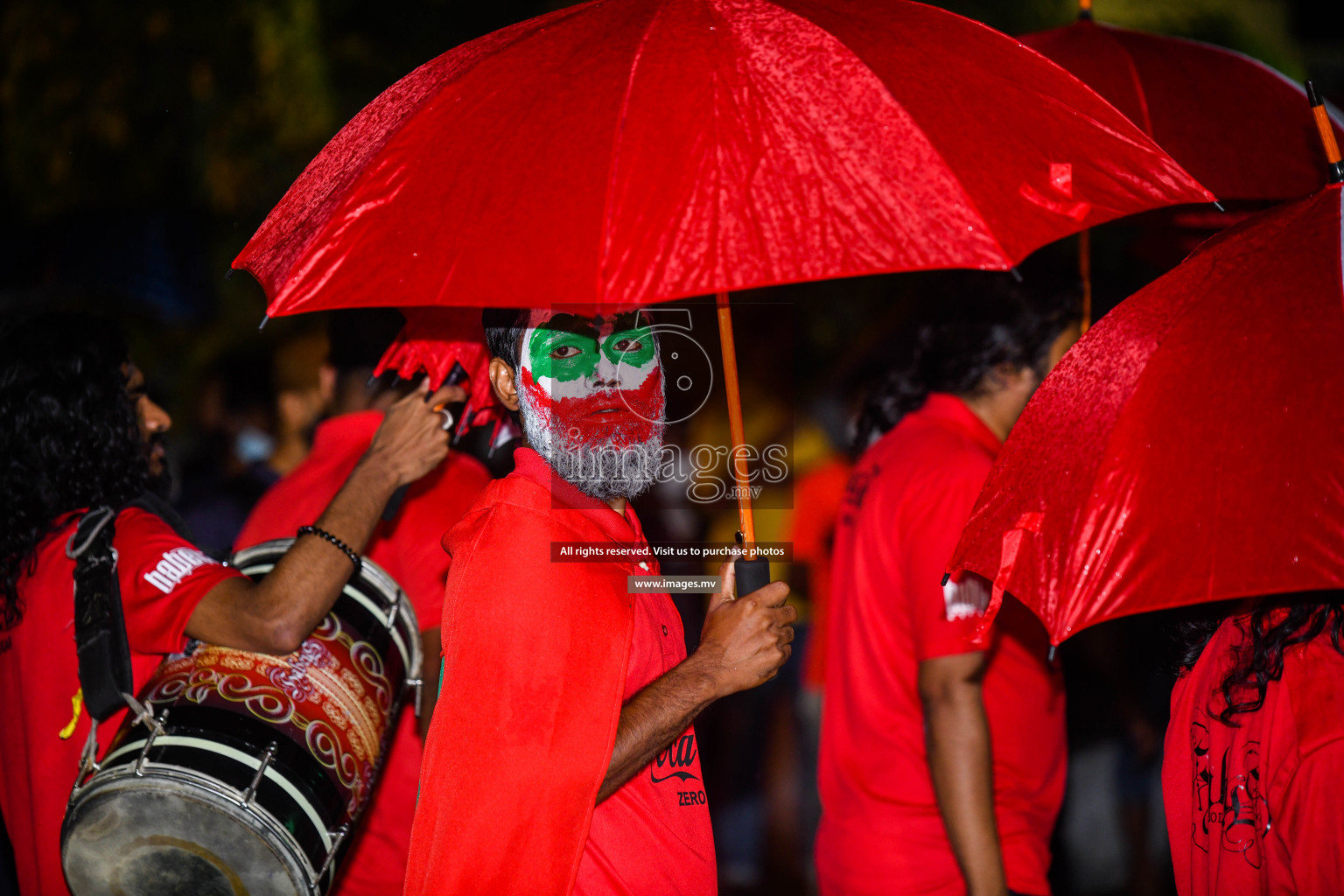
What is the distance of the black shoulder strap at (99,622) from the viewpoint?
2.45 meters

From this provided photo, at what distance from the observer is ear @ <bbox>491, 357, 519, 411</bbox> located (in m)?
2.27

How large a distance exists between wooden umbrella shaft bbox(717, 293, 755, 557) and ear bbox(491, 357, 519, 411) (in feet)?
1.36

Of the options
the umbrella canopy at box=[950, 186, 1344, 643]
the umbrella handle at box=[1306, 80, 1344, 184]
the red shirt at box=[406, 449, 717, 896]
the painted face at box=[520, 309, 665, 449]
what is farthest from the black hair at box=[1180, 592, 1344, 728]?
the painted face at box=[520, 309, 665, 449]

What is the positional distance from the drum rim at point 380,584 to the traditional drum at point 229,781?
171 millimetres

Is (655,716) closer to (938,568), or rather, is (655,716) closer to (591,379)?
(591,379)

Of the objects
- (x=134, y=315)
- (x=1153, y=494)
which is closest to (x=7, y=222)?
(x=134, y=315)

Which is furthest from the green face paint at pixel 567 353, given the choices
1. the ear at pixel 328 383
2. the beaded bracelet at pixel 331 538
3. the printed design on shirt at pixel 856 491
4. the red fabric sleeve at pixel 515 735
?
the ear at pixel 328 383

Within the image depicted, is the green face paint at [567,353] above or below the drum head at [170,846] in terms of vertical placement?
above

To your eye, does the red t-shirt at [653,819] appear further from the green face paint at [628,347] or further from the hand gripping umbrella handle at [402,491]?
the hand gripping umbrella handle at [402,491]

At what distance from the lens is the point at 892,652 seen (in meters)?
3.00

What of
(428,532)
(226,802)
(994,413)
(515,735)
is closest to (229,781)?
(226,802)

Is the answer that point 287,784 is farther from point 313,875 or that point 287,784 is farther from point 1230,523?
point 1230,523

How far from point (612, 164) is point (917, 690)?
5.59ft

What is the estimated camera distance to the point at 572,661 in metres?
1.94
